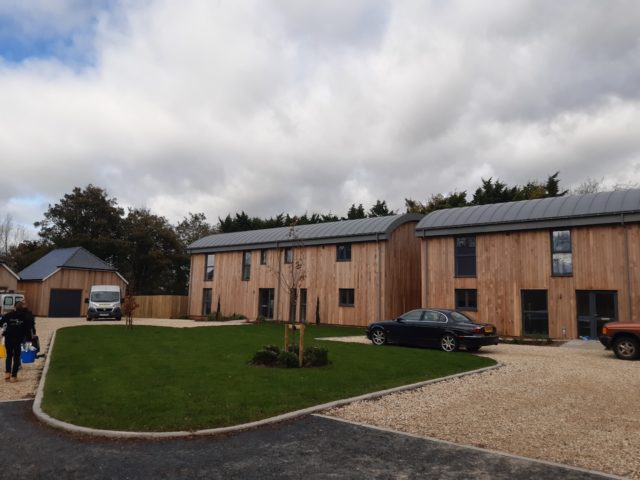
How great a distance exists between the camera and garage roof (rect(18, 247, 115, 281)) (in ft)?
123

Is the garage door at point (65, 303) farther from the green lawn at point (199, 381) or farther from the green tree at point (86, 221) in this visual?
the green lawn at point (199, 381)

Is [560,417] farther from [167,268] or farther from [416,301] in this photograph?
Answer: [167,268]

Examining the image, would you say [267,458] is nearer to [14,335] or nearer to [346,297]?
[14,335]

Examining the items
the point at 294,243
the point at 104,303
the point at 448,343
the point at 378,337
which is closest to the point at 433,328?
the point at 448,343

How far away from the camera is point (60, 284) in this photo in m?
37.3

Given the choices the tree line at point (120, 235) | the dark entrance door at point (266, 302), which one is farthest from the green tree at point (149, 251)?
the dark entrance door at point (266, 302)

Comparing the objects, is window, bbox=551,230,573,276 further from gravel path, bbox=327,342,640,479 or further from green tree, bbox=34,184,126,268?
green tree, bbox=34,184,126,268

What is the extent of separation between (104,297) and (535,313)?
25581mm

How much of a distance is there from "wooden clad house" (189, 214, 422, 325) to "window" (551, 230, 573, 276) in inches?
315

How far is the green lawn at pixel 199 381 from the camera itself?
6957 mm

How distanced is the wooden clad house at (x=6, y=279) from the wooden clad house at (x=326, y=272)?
13.4 meters

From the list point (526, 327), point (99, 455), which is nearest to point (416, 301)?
point (526, 327)

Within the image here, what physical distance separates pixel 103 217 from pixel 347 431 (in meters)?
50.3

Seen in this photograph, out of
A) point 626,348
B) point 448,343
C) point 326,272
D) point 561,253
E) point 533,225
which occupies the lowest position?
point 448,343
